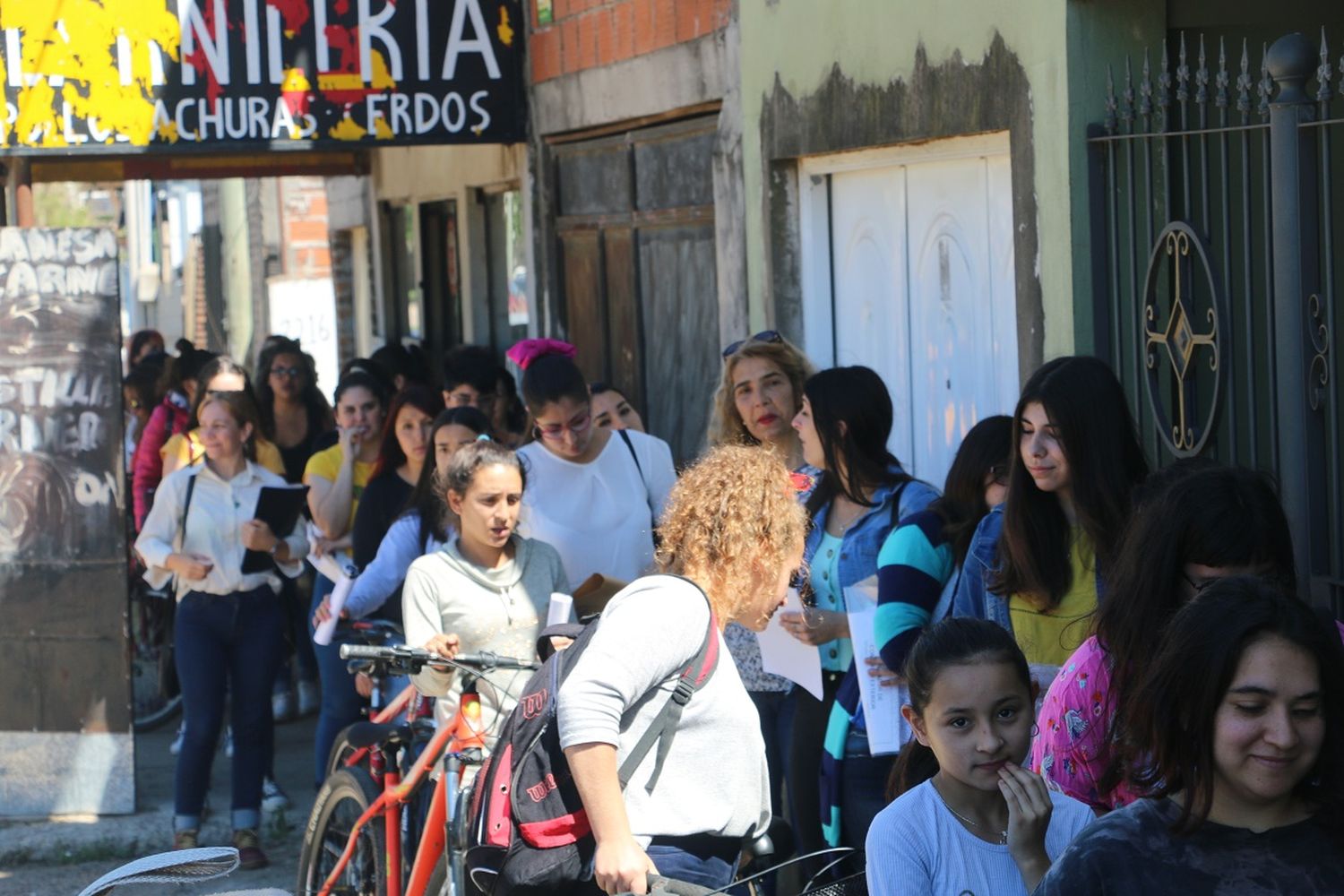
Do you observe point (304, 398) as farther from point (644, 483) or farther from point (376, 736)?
point (376, 736)

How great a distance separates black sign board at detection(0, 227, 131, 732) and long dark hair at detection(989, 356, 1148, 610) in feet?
15.7

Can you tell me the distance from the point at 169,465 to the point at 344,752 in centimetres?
305

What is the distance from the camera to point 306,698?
32.3ft

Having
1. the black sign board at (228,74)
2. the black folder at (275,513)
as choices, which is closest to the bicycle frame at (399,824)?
the black folder at (275,513)

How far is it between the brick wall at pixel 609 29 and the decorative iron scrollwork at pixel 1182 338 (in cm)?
329

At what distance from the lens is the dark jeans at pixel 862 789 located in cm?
477

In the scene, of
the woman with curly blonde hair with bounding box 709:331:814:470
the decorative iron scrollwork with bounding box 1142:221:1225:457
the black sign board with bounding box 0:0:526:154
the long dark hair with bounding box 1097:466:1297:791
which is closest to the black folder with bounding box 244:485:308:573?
the woman with curly blonde hair with bounding box 709:331:814:470

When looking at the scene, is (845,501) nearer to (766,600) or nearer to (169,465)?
(766,600)

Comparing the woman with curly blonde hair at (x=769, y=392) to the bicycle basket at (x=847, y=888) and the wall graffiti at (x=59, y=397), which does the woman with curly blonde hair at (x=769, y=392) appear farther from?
the wall graffiti at (x=59, y=397)

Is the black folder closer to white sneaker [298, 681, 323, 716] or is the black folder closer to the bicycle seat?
the bicycle seat

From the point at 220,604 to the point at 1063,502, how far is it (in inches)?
165

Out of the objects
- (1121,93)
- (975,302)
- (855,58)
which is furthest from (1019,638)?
(855,58)

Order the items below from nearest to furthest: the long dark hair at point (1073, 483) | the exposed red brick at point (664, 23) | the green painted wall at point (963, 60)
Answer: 1. the long dark hair at point (1073, 483)
2. the green painted wall at point (963, 60)
3. the exposed red brick at point (664, 23)

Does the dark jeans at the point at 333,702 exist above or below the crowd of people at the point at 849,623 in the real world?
below
